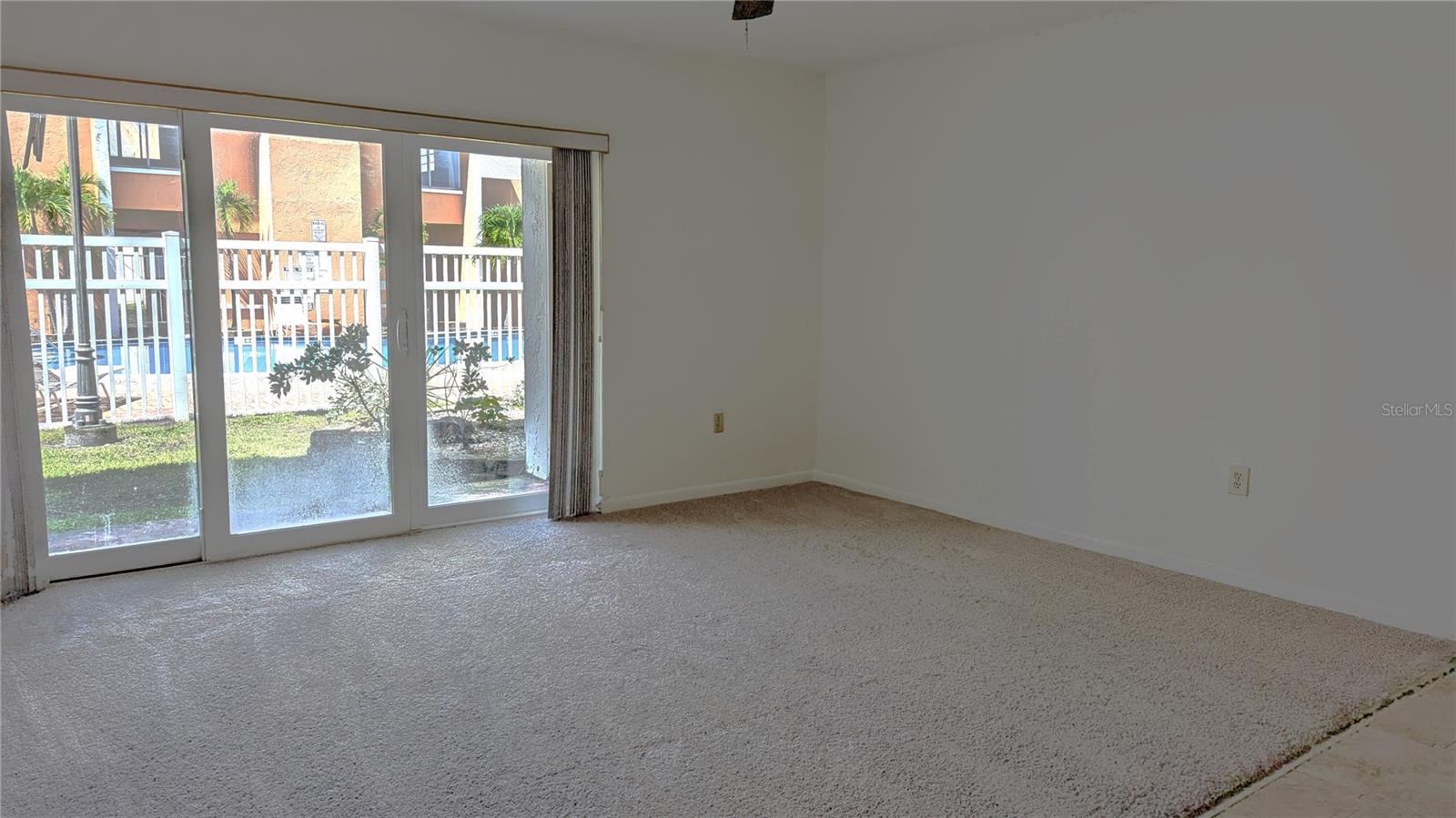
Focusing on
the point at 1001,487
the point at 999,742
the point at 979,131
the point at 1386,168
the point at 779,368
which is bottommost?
the point at 999,742

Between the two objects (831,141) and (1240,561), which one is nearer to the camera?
(1240,561)

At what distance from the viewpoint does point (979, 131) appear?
4.63 meters

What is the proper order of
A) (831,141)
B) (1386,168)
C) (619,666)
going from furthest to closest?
(831,141) < (1386,168) < (619,666)

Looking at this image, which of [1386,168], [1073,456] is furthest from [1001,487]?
[1386,168]

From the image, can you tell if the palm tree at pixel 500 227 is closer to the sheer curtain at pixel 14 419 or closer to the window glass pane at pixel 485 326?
the window glass pane at pixel 485 326

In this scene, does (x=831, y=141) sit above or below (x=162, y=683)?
above

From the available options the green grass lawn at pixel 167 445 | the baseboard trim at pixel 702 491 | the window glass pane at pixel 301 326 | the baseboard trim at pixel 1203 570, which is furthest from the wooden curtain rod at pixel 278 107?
the baseboard trim at pixel 1203 570

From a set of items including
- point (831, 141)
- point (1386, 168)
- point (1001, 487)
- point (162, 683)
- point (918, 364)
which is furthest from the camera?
point (831, 141)

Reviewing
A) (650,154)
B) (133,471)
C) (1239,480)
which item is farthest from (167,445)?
(1239,480)

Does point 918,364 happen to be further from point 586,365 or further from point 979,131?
point 586,365

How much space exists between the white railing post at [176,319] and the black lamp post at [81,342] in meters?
0.26

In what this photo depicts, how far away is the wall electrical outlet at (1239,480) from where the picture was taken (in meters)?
3.78

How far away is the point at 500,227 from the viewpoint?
454 centimetres

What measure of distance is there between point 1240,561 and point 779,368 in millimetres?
2660
